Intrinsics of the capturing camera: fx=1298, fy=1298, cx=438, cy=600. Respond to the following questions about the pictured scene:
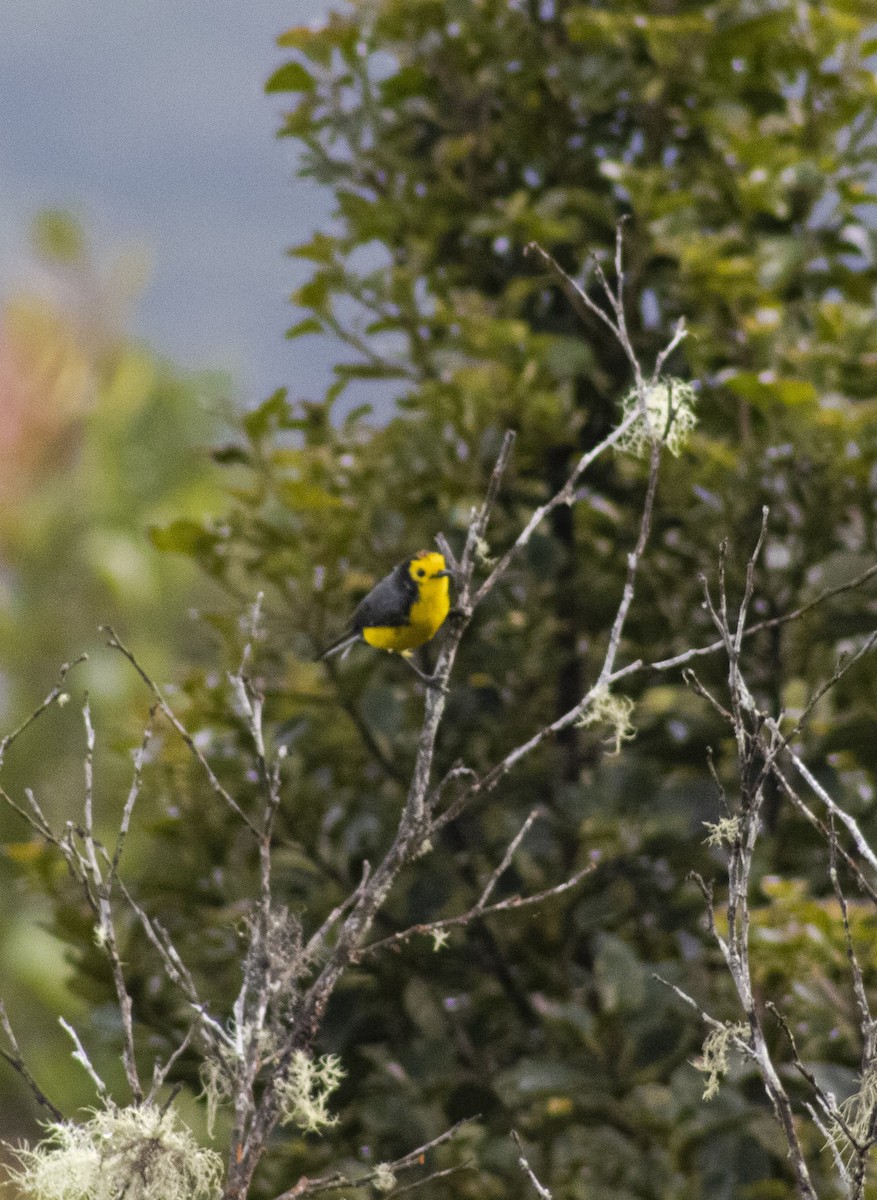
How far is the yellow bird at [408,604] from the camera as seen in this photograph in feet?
5.03

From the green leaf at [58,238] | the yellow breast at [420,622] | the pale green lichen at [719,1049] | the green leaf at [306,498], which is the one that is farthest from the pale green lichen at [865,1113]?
the green leaf at [58,238]

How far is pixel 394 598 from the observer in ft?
5.08

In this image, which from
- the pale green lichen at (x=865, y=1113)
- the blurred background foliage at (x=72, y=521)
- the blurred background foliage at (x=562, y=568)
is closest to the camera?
the pale green lichen at (x=865, y=1113)

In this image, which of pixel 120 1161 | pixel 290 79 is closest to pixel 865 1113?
pixel 120 1161

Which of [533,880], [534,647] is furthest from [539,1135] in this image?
[534,647]

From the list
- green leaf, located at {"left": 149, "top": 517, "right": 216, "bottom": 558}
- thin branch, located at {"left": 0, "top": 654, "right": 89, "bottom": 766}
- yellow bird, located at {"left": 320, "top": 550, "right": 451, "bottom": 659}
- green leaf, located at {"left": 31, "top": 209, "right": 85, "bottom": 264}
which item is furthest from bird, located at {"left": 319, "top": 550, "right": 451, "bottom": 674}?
green leaf, located at {"left": 31, "top": 209, "right": 85, "bottom": 264}

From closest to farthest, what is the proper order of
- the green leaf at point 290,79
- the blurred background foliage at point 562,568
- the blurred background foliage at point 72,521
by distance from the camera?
1. the blurred background foliage at point 562,568
2. the green leaf at point 290,79
3. the blurred background foliage at point 72,521

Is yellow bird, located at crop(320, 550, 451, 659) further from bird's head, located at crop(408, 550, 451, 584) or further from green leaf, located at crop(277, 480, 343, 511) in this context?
green leaf, located at crop(277, 480, 343, 511)

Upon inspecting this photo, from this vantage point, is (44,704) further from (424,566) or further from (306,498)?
(306,498)

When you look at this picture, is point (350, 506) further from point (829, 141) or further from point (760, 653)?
point (829, 141)

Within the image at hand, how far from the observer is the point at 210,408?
1.94 metres

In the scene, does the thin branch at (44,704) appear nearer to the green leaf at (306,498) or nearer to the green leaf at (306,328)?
the green leaf at (306,498)

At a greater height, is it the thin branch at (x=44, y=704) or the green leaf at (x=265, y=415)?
the green leaf at (x=265, y=415)

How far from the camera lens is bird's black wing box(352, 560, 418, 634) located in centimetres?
154
